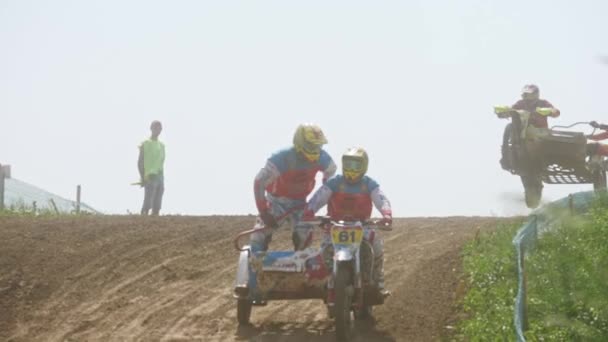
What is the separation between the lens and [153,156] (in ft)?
69.1

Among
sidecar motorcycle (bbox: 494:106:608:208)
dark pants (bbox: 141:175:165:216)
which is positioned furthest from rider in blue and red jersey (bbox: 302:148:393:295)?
dark pants (bbox: 141:175:165:216)

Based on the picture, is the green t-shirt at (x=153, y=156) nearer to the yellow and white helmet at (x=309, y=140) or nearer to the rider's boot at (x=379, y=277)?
the yellow and white helmet at (x=309, y=140)

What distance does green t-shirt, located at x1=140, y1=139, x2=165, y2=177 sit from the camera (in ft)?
68.9

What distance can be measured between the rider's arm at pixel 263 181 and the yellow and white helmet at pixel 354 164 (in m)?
0.87

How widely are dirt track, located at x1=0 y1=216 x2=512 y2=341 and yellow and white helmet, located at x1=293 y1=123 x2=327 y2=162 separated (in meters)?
1.78

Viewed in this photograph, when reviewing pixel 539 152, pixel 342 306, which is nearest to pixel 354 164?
pixel 342 306

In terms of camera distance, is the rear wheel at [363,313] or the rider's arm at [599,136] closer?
the rear wheel at [363,313]

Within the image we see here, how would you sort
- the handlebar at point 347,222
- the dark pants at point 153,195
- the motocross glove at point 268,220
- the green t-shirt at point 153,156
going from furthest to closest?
1. the dark pants at point 153,195
2. the green t-shirt at point 153,156
3. the motocross glove at point 268,220
4. the handlebar at point 347,222

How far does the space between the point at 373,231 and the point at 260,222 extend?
133 centimetres

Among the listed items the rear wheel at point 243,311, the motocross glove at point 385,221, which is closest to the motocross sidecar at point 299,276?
the rear wheel at point 243,311

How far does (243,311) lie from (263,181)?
4.75 ft

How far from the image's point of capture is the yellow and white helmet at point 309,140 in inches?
482

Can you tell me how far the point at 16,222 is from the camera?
1847 cm

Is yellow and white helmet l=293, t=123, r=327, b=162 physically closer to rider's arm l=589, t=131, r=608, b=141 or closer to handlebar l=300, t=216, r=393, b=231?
handlebar l=300, t=216, r=393, b=231
